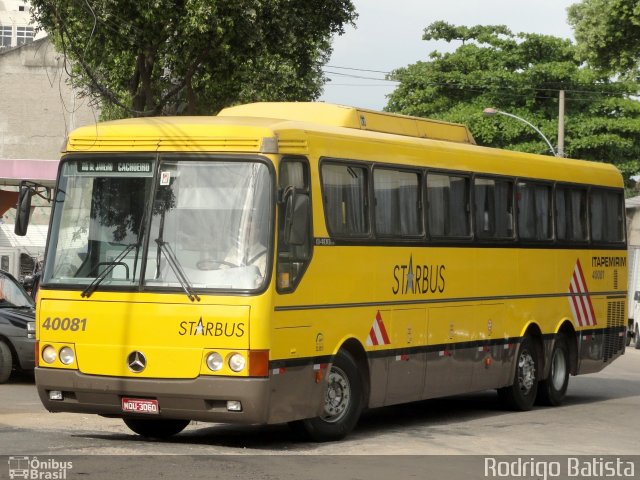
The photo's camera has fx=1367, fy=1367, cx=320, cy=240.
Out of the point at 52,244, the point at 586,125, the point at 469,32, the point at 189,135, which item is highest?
the point at 469,32

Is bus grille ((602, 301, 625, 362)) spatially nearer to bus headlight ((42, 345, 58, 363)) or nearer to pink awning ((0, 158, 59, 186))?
bus headlight ((42, 345, 58, 363))

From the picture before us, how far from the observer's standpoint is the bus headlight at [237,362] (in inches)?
475

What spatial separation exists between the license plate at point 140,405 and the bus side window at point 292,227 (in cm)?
153

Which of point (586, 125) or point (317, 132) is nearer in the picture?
point (317, 132)

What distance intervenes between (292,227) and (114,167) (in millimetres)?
1866

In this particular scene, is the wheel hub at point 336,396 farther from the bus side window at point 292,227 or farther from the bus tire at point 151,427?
the bus tire at point 151,427

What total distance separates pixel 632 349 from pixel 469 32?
4051cm

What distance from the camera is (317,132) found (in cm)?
1347

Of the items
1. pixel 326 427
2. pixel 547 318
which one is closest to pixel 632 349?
pixel 547 318

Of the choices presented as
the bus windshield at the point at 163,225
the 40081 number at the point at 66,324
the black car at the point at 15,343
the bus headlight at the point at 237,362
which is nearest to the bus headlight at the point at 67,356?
the 40081 number at the point at 66,324

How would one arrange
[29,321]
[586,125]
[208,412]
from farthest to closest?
[586,125], [29,321], [208,412]

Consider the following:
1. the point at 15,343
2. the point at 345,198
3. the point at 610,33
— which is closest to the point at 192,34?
the point at 15,343

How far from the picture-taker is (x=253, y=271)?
1227 cm

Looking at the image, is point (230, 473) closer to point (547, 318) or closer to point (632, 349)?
point (547, 318)
